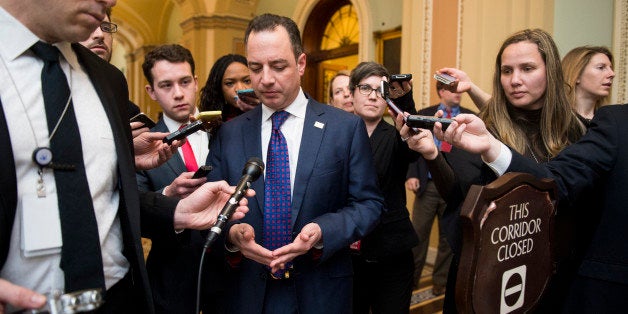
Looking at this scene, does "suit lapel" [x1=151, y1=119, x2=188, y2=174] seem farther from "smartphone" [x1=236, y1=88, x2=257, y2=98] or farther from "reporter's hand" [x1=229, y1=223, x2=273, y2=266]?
"reporter's hand" [x1=229, y1=223, x2=273, y2=266]

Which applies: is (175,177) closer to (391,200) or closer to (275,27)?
(275,27)

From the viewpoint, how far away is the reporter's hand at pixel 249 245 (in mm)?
1303

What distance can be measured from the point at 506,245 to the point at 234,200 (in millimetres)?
694

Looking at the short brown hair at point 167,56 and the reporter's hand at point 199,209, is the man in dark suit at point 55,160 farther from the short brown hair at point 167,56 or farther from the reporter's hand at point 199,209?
the short brown hair at point 167,56

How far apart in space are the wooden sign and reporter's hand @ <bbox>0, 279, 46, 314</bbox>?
0.87 meters

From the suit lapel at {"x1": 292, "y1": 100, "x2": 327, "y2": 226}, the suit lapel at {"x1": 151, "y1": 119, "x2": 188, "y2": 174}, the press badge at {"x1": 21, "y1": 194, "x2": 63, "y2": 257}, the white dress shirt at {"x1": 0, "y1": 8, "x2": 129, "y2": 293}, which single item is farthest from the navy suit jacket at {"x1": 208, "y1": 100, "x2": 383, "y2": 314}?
the press badge at {"x1": 21, "y1": 194, "x2": 63, "y2": 257}

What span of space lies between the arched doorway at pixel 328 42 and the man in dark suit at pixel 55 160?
575cm

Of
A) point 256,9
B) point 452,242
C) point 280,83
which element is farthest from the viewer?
point 256,9

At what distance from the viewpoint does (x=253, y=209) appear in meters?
1.48

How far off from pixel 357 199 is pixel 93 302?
1005 millimetres

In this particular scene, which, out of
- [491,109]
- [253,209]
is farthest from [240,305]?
[491,109]

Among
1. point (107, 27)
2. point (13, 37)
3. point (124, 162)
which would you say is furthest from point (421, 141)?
point (107, 27)

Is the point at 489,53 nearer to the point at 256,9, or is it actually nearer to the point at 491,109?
the point at 491,109

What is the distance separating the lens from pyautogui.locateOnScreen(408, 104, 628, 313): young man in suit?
126 cm
